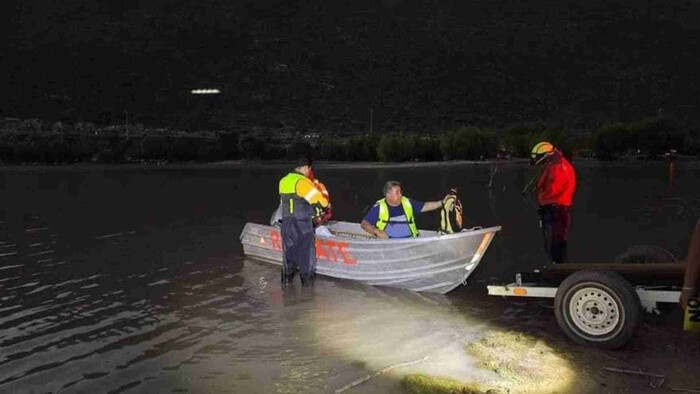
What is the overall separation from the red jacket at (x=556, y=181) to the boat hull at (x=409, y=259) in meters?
1.15

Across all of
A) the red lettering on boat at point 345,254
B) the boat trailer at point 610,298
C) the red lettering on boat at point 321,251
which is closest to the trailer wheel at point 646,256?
the boat trailer at point 610,298

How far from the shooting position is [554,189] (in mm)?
9391

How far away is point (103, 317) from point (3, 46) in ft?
240

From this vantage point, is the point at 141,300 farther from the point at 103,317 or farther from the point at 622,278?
the point at 622,278

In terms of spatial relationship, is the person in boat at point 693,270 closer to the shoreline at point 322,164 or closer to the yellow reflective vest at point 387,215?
the yellow reflective vest at point 387,215

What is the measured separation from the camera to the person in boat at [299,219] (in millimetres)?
9883

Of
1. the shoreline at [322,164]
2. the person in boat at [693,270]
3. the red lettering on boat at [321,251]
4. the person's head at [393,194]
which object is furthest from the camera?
the shoreline at [322,164]

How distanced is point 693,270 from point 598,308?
4.16 feet

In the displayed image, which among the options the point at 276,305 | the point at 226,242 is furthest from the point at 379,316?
the point at 226,242

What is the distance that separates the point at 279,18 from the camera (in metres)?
83.1

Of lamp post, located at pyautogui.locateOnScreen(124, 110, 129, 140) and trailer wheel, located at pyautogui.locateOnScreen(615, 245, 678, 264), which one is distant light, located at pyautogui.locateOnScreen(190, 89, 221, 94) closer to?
lamp post, located at pyautogui.locateOnScreen(124, 110, 129, 140)

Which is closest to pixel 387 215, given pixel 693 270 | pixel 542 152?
pixel 542 152

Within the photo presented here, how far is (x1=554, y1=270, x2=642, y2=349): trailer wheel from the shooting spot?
258 inches

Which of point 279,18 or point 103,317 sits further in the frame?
point 279,18
